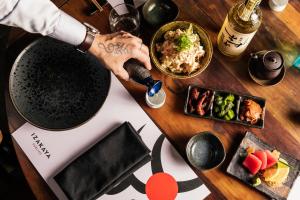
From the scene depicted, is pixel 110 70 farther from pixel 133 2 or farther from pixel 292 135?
pixel 292 135

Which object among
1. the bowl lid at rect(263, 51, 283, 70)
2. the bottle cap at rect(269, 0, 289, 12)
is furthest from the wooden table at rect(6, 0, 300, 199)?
the bowl lid at rect(263, 51, 283, 70)

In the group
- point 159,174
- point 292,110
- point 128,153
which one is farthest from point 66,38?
point 292,110

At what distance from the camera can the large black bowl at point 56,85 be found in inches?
66.3

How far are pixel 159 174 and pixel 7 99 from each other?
0.76 meters

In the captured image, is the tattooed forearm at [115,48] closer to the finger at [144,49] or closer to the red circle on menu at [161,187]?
the finger at [144,49]

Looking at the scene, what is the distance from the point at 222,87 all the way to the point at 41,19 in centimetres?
85

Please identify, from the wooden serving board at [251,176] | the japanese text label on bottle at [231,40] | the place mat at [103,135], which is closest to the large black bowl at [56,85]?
the place mat at [103,135]

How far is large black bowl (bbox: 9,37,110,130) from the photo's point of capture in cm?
168

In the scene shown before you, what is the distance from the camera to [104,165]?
160 centimetres

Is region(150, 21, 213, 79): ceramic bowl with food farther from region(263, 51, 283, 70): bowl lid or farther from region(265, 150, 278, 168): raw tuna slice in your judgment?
region(265, 150, 278, 168): raw tuna slice

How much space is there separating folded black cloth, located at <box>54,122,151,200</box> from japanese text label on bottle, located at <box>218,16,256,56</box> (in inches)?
22.1

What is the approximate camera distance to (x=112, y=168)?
62.9 inches

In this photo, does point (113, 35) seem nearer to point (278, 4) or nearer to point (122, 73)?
point (122, 73)

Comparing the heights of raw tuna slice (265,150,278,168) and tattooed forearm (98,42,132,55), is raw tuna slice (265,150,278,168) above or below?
below
